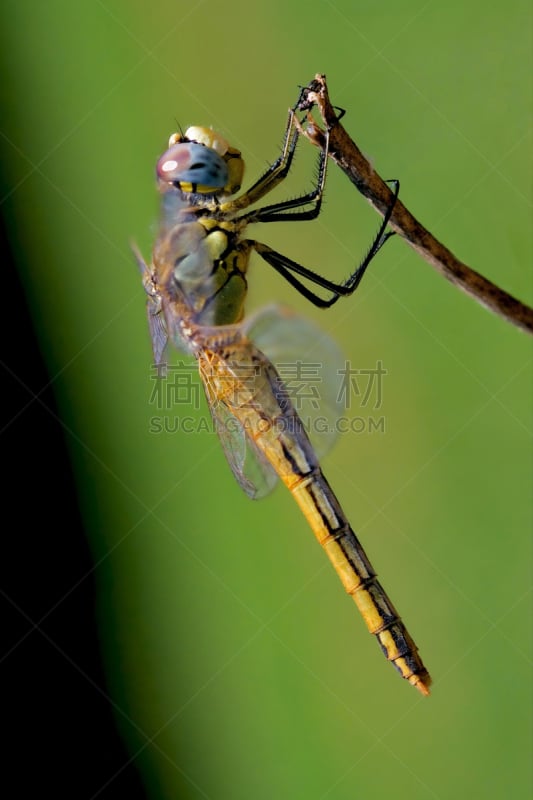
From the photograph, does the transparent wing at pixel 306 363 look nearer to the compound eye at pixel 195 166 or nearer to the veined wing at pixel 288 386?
Answer: the veined wing at pixel 288 386

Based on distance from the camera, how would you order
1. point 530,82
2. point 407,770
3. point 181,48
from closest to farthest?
point 530,82 → point 407,770 → point 181,48

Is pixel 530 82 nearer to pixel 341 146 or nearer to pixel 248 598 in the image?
pixel 341 146

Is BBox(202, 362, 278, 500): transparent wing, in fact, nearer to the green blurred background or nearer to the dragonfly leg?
the green blurred background

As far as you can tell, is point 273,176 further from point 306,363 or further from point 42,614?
point 42,614

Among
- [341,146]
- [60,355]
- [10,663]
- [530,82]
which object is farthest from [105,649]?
[530,82]

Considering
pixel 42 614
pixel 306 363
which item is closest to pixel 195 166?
pixel 306 363

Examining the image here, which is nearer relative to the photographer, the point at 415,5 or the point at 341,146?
the point at 341,146
